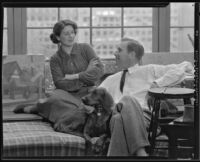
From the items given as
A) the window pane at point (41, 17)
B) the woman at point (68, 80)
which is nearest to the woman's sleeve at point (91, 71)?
the woman at point (68, 80)

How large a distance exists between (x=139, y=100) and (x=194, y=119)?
301mm

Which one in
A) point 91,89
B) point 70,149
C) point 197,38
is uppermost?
point 197,38

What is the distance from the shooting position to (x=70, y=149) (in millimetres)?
4238

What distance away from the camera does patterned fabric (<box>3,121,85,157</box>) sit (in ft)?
13.9

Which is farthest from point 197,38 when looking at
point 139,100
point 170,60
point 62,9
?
point 62,9

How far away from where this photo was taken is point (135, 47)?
4281 millimetres

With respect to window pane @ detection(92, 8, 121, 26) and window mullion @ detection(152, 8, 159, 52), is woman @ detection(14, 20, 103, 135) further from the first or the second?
window mullion @ detection(152, 8, 159, 52)

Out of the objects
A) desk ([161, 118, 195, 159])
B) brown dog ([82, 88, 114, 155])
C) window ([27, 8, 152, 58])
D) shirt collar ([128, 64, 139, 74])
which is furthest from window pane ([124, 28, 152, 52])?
desk ([161, 118, 195, 159])

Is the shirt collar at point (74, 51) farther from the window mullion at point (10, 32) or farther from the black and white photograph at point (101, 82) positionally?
the window mullion at point (10, 32)

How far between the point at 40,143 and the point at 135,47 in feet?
2.30

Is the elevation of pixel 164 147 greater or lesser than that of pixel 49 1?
lesser

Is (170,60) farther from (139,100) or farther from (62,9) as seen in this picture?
(62,9)

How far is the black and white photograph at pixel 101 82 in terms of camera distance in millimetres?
4234

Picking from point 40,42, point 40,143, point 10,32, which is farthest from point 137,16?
point 40,143
